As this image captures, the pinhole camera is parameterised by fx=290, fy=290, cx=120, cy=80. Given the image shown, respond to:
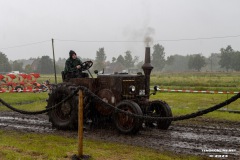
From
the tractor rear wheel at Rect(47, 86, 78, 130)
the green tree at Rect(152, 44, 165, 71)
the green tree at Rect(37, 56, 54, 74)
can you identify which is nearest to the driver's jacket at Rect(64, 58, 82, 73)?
the tractor rear wheel at Rect(47, 86, 78, 130)

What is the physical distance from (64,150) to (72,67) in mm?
3808

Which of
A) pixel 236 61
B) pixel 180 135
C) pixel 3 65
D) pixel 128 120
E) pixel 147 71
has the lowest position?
pixel 180 135

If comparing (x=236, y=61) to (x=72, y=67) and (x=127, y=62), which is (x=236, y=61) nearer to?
(x=127, y=62)

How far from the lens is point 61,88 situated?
8391mm

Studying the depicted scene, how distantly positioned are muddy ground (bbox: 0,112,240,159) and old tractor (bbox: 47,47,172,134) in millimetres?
322

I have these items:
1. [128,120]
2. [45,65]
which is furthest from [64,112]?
[45,65]

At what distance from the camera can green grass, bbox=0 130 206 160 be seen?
516 centimetres

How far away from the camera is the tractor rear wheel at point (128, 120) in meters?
7.00

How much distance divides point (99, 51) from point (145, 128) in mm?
87477

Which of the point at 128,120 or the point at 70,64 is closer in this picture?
the point at 128,120

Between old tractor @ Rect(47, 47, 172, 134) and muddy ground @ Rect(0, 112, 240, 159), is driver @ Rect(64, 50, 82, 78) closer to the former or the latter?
old tractor @ Rect(47, 47, 172, 134)

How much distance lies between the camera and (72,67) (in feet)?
29.2

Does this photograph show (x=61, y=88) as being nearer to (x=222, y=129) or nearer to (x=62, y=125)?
(x=62, y=125)

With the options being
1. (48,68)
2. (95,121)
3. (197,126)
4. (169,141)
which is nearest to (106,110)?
(95,121)
